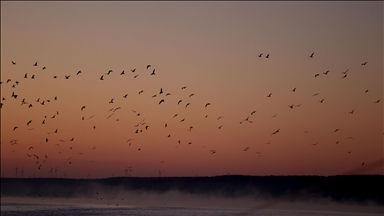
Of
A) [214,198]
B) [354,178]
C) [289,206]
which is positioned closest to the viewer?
[289,206]

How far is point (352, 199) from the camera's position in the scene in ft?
311

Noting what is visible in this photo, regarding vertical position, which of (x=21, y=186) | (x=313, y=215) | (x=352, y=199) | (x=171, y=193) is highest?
(x=21, y=186)

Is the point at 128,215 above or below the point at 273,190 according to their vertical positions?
below

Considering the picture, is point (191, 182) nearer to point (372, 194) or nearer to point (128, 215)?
point (372, 194)

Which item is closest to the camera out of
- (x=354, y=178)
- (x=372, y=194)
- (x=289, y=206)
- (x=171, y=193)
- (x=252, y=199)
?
(x=289, y=206)

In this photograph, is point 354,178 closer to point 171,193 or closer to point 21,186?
point 171,193

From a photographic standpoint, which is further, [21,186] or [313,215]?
[21,186]

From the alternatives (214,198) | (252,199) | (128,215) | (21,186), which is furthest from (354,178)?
(21,186)

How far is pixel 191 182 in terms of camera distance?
146 meters

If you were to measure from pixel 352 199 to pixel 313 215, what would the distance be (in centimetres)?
3148

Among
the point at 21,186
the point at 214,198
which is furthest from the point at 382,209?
the point at 21,186

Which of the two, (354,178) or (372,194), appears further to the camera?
(354,178)

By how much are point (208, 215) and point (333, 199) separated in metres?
36.4

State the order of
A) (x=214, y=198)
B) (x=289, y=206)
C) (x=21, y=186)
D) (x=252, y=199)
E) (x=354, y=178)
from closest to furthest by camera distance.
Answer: (x=289, y=206)
(x=354, y=178)
(x=252, y=199)
(x=214, y=198)
(x=21, y=186)
